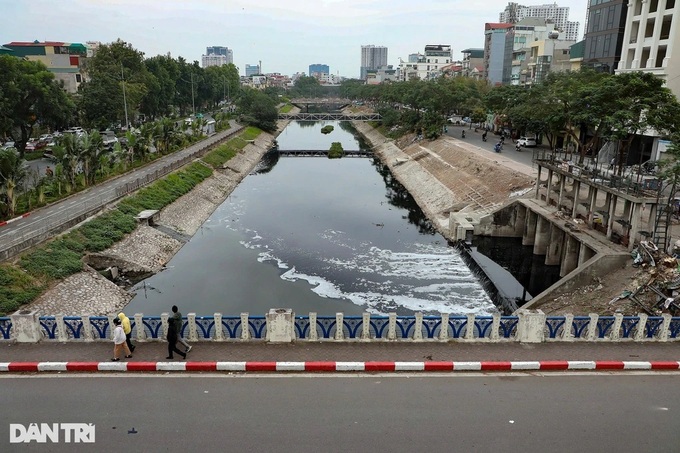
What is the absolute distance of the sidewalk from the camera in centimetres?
1498

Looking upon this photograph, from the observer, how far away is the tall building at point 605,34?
60031 mm

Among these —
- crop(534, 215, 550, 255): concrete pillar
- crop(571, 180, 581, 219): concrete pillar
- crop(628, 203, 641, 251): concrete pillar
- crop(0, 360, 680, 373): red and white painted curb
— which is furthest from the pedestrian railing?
crop(534, 215, 550, 255): concrete pillar

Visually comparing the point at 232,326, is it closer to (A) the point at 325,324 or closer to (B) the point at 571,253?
(A) the point at 325,324

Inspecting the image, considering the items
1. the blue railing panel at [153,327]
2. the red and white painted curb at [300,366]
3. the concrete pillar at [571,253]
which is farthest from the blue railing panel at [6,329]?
the concrete pillar at [571,253]

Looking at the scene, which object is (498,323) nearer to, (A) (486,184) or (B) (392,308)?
(B) (392,308)

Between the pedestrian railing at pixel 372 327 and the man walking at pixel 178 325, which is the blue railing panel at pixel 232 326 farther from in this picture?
the man walking at pixel 178 325

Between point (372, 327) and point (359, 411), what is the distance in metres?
4.39

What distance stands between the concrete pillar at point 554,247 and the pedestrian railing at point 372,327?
2067 cm

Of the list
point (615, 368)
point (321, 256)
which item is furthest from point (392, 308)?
point (615, 368)

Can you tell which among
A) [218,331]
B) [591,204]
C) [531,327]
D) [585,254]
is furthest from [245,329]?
[591,204]

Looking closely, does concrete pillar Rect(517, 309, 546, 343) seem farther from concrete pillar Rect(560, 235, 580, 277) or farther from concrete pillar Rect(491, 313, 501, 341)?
concrete pillar Rect(560, 235, 580, 277)

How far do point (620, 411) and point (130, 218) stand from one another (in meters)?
35.7

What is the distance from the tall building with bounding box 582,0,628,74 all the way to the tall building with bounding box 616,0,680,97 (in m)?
4.99

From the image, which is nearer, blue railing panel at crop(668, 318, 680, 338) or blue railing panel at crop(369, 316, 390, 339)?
blue railing panel at crop(369, 316, 390, 339)
